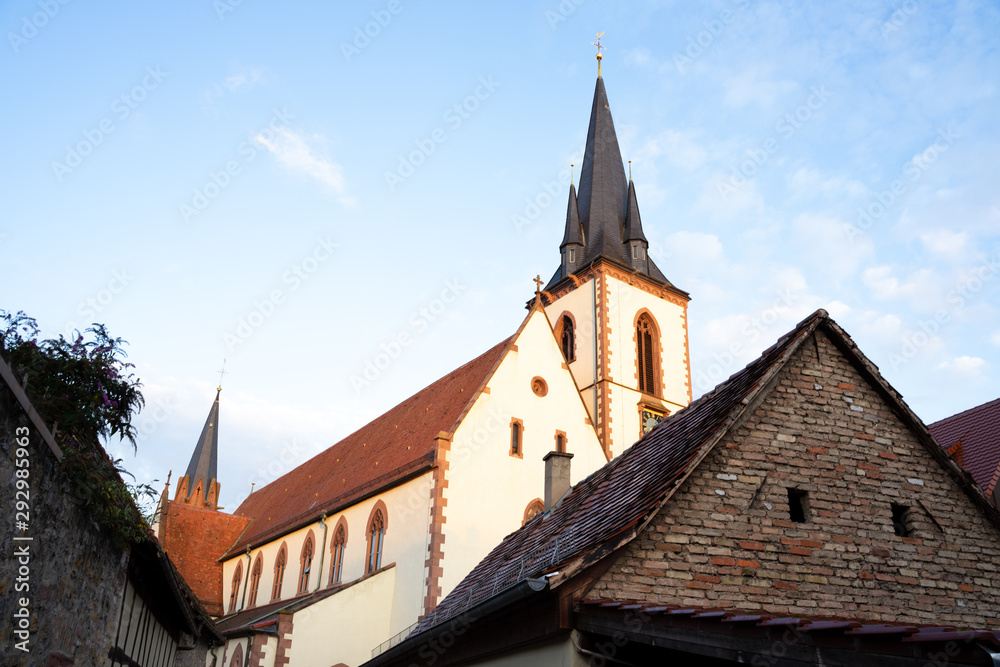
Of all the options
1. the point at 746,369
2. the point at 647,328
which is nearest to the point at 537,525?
the point at 746,369

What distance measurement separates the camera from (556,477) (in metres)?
15.0

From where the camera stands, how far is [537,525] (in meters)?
13.5

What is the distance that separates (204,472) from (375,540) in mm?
29400

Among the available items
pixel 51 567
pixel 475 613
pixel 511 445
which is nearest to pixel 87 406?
pixel 51 567

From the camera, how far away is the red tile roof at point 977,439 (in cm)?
1573

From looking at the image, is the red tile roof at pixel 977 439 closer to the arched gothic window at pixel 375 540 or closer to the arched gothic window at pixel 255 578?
the arched gothic window at pixel 375 540

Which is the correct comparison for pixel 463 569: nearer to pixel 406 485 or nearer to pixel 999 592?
pixel 406 485

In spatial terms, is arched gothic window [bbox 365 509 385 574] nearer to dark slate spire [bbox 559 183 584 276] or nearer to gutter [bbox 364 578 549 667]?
gutter [bbox 364 578 549 667]

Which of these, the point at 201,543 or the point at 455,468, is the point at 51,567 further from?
the point at 201,543

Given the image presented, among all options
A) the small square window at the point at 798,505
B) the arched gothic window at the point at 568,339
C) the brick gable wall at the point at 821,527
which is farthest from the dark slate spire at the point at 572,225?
the small square window at the point at 798,505

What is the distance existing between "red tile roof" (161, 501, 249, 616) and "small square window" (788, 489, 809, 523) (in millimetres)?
32993

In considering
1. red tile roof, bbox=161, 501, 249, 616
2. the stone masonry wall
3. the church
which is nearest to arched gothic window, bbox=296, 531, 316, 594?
the church

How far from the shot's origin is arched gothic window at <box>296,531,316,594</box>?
95.8 feet

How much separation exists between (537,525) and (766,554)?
518 cm
